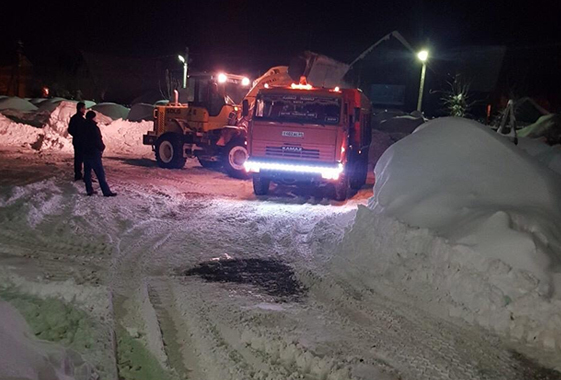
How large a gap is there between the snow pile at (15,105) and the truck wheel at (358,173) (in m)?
21.3

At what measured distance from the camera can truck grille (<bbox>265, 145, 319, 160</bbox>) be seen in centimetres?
1265

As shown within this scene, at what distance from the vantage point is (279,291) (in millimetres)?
6676

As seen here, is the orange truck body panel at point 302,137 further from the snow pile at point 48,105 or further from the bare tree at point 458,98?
the snow pile at point 48,105

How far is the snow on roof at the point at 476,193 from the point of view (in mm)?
6254

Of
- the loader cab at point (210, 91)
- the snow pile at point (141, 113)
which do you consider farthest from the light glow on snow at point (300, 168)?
the snow pile at point (141, 113)

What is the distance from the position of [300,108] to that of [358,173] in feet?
11.7

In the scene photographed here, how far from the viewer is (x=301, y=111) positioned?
42.9ft

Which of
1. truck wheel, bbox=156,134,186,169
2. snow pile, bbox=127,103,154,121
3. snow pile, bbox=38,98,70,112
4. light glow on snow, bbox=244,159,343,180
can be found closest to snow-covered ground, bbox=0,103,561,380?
light glow on snow, bbox=244,159,343,180

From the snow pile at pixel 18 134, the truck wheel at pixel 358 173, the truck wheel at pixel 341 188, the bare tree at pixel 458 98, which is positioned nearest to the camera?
the truck wheel at pixel 341 188

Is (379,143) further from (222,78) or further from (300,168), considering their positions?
(300,168)

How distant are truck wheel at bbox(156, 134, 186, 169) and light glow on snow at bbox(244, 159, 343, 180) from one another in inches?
223

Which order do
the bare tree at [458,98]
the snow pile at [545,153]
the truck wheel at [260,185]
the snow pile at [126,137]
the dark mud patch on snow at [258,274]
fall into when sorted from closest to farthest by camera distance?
the dark mud patch on snow at [258,274]
the snow pile at [545,153]
the truck wheel at [260,185]
the snow pile at [126,137]
the bare tree at [458,98]

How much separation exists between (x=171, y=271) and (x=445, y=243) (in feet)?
12.2

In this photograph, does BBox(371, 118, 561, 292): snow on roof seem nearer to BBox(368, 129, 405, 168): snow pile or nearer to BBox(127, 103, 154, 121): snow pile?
BBox(368, 129, 405, 168): snow pile
